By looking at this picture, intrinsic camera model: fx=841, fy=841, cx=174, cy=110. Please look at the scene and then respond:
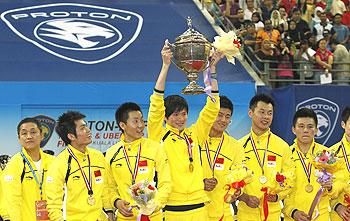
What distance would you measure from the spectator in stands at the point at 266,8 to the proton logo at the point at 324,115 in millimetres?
4308

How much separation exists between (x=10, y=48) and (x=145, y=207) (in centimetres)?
996

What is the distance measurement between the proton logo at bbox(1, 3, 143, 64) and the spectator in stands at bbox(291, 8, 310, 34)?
378 cm

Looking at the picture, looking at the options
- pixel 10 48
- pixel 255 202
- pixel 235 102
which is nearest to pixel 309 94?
pixel 235 102

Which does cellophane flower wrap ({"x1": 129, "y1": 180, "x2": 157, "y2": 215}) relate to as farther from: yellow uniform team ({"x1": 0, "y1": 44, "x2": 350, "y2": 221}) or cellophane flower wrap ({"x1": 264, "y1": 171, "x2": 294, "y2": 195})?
cellophane flower wrap ({"x1": 264, "y1": 171, "x2": 294, "y2": 195})

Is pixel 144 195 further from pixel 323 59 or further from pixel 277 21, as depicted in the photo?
pixel 277 21

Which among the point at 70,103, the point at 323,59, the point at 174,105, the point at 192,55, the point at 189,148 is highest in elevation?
the point at 323,59

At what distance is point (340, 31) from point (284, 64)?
129 inches

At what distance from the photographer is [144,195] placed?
8109 mm

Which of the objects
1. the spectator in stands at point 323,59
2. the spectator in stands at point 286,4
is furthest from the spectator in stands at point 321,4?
the spectator in stands at point 323,59

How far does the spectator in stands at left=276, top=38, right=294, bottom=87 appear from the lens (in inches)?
708

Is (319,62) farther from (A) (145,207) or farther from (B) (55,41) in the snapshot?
(A) (145,207)

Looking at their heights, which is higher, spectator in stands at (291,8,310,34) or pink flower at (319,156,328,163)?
spectator in stands at (291,8,310,34)

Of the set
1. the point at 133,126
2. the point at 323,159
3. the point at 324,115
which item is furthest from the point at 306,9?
the point at 133,126

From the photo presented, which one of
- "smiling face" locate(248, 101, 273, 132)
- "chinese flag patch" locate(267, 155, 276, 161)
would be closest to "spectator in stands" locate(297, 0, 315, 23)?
"smiling face" locate(248, 101, 273, 132)
